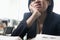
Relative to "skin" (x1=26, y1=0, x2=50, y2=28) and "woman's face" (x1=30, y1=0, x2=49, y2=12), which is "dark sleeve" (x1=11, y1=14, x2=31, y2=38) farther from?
"woman's face" (x1=30, y1=0, x2=49, y2=12)

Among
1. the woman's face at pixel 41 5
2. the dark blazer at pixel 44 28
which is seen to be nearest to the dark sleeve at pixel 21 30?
the dark blazer at pixel 44 28

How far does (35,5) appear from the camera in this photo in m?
0.94

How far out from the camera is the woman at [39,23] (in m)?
0.88

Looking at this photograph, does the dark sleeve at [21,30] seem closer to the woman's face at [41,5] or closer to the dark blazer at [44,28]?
the dark blazer at [44,28]

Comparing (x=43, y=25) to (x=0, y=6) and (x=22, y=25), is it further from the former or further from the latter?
(x=0, y=6)

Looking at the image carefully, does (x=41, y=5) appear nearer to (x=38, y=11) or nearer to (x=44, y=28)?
(x=38, y=11)

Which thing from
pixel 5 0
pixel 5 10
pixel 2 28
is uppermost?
pixel 5 0

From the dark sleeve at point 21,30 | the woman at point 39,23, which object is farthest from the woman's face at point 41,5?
the dark sleeve at point 21,30

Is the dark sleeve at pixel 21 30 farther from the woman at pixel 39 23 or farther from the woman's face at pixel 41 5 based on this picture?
the woman's face at pixel 41 5

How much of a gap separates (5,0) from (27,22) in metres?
1.49

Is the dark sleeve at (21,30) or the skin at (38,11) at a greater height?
the skin at (38,11)

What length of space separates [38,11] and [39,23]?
9 centimetres

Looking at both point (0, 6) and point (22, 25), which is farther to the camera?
point (0, 6)

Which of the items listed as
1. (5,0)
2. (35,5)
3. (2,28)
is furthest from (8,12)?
(35,5)
